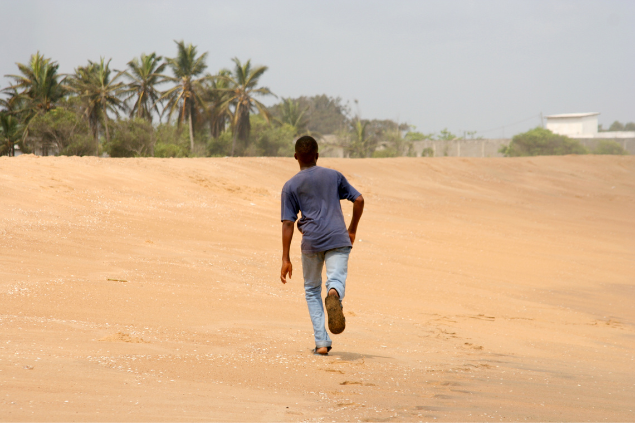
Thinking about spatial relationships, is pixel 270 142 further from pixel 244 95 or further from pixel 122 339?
pixel 122 339

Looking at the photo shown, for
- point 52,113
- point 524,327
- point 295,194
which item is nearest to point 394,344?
point 295,194

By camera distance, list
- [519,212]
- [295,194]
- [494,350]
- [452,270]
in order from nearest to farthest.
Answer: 1. [295,194]
2. [494,350]
3. [452,270]
4. [519,212]

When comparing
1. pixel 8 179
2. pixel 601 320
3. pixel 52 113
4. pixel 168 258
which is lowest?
pixel 601 320

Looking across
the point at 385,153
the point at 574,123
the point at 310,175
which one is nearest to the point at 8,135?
the point at 385,153

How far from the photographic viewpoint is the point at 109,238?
374 inches

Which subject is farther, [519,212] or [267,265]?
[519,212]

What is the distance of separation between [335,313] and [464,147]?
164ft

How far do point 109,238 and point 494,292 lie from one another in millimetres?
5790

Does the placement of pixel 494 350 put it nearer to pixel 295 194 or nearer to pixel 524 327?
pixel 524 327

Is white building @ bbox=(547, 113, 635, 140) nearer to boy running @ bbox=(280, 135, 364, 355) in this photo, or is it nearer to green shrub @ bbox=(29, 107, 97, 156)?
green shrub @ bbox=(29, 107, 97, 156)

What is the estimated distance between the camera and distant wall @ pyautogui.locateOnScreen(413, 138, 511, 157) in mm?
52094

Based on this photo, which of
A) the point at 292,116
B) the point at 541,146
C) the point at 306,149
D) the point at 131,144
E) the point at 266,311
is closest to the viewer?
the point at 306,149

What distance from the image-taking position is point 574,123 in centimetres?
7788

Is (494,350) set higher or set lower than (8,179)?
lower
